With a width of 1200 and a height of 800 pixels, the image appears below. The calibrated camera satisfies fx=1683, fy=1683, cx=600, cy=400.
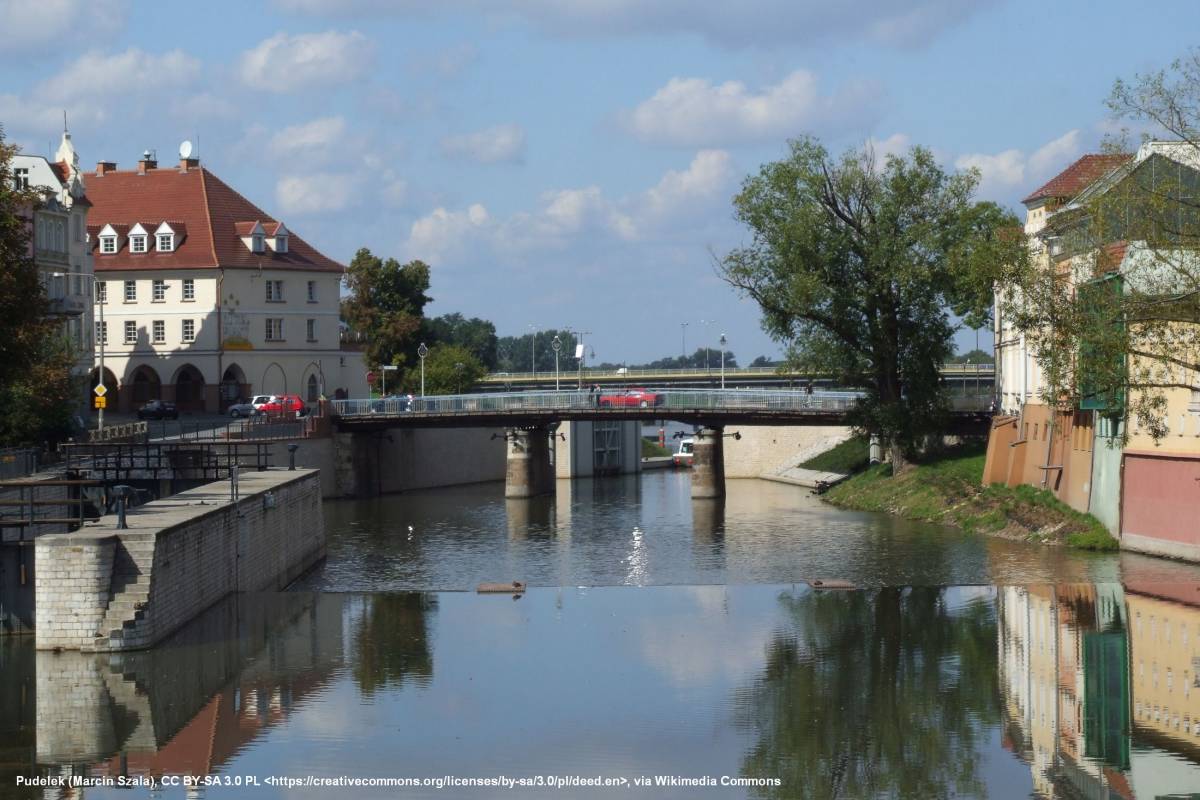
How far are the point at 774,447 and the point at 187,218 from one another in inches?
1460

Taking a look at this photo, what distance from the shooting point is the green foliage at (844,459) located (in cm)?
8662

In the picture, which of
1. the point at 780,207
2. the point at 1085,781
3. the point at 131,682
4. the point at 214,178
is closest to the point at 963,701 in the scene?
the point at 1085,781

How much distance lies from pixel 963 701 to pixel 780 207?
42.4 meters

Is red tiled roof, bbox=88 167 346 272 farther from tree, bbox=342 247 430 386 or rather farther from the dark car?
tree, bbox=342 247 430 386

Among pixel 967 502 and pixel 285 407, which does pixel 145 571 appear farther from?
pixel 285 407

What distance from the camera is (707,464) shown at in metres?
81.2

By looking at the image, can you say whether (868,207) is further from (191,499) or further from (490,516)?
(191,499)

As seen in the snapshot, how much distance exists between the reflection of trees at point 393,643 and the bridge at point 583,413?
39495 millimetres

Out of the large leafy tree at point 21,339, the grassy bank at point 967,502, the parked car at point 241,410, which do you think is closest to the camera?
the large leafy tree at point 21,339

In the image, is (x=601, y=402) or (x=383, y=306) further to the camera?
(x=383, y=306)

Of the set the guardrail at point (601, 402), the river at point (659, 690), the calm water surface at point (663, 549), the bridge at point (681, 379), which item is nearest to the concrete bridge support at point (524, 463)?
the calm water surface at point (663, 549)

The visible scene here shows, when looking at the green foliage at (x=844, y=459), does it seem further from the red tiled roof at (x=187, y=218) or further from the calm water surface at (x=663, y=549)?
the red tiled roof at (x=187, y=218)

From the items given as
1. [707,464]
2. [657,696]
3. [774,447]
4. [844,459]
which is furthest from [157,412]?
[657,696]

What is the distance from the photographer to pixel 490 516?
71.4 metres
